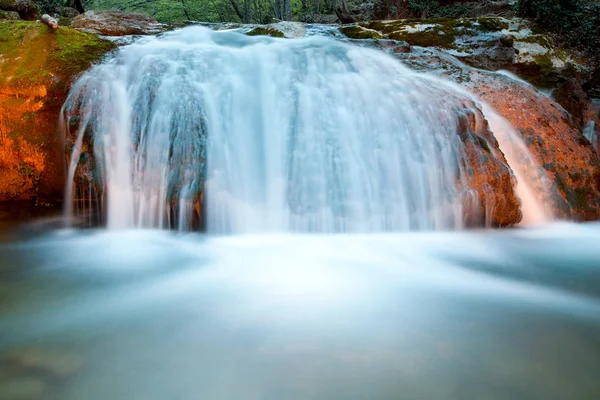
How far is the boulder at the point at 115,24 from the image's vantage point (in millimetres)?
8062

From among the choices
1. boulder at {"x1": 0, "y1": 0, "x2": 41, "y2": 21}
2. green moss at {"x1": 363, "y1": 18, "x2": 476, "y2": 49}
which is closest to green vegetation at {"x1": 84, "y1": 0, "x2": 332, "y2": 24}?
boulder at {"x1": 0, "y1": 0, "x2": 41, "y2": 21}

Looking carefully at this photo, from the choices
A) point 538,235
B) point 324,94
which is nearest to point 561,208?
point 538,235

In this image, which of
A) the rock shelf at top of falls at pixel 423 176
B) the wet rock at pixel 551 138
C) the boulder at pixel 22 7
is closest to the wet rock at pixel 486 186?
the rock shelf at top of falls at pixel 423 176

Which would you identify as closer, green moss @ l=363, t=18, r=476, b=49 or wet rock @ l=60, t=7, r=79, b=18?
green moss @ l=363, t=18, r=476, b=49

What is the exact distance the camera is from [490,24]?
8.32 meters

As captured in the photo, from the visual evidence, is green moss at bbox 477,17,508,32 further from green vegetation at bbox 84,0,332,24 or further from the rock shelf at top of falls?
green vegetation at bbox 84,0,332,24

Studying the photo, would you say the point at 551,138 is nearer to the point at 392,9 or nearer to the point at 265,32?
the point at 265,32

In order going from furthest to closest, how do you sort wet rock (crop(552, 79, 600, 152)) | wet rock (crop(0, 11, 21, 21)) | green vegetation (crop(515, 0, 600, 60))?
green vegetation (crop(515, 0, 600, 60)), wet rock (crop(0, 11, 21, 21)), wet rock (crop(552, 79, 600, 152))

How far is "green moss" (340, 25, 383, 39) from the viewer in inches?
331

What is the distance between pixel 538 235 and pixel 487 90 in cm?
260

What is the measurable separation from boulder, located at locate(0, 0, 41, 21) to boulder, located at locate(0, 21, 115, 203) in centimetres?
432

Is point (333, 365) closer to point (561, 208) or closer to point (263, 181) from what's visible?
point (263, 181)

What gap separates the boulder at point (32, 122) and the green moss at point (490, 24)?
7262mm

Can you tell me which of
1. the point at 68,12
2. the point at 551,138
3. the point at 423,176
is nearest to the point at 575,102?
the point at 551,138
